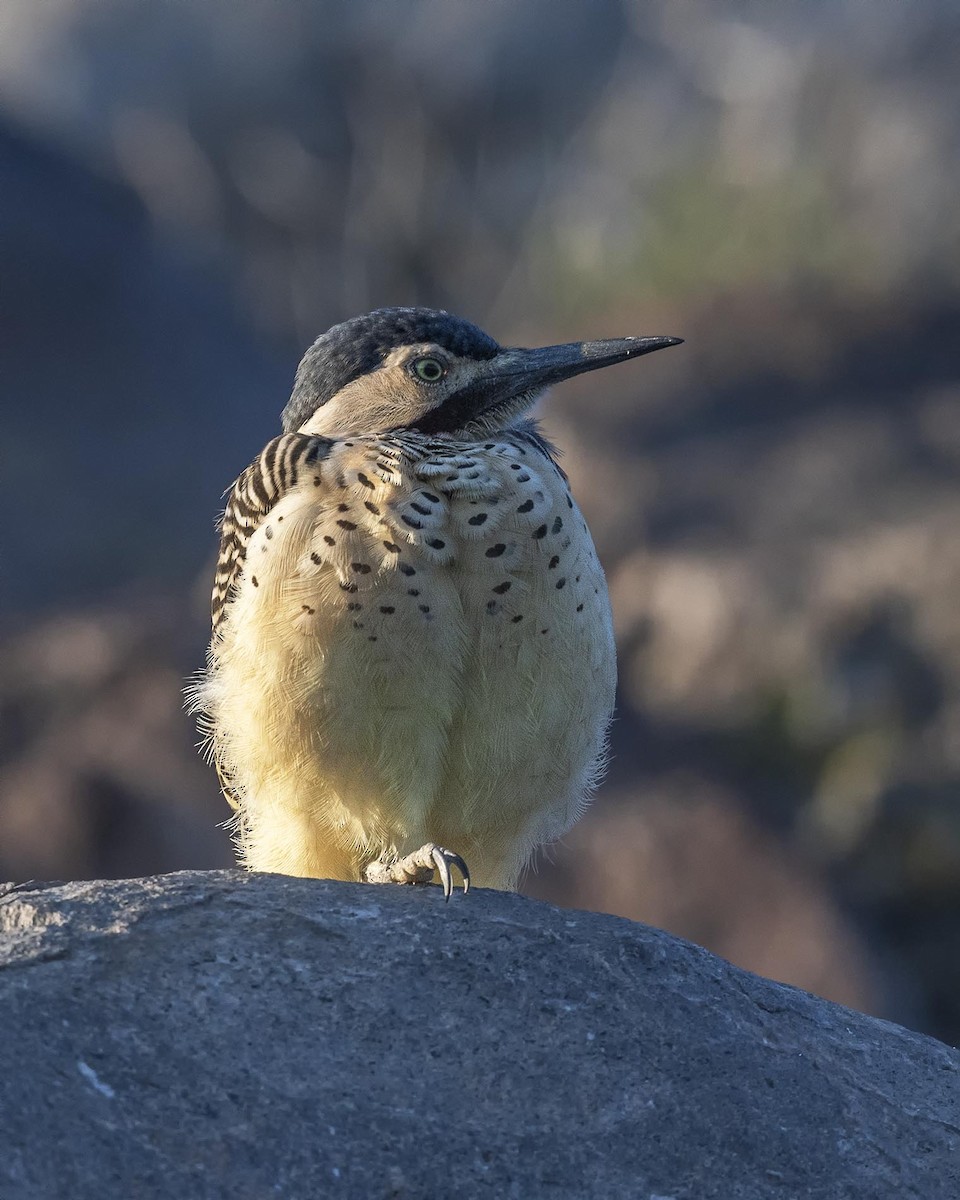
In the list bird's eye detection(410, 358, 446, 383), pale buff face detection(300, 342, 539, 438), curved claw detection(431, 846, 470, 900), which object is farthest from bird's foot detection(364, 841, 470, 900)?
bird's eye detection(410, 358, 446, 383)

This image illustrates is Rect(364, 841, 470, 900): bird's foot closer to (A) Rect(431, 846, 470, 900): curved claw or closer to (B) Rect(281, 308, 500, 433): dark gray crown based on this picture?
(A) Rect(431, 846, 470, 900): curved claw

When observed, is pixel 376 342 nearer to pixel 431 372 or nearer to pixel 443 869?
pixel 431 372

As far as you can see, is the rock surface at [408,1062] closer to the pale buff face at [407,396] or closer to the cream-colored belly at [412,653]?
the cream-colored belly at [412,653]

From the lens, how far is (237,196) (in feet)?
51.0

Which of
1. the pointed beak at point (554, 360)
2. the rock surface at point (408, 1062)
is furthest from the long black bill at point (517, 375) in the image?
the rock surface at point (408, 1062)

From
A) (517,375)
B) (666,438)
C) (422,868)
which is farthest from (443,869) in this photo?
(666,438)

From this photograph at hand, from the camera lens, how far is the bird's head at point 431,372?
5.11 meters

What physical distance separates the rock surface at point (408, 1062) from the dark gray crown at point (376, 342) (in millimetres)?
1802

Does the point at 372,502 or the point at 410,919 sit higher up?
the point at 372,502

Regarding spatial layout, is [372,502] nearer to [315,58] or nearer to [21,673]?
[21,673]

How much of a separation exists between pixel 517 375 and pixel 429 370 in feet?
0.96

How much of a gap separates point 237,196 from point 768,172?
5.17m

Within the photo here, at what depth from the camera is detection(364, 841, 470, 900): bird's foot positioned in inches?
171

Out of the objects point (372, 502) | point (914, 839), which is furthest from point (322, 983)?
point (914, 839)
